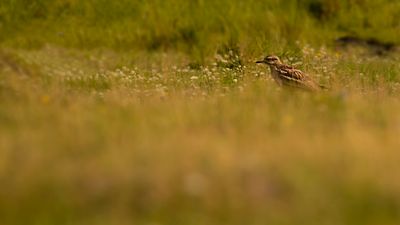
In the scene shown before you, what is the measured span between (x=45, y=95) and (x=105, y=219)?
2.97 m

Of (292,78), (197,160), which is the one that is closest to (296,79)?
(292,78)

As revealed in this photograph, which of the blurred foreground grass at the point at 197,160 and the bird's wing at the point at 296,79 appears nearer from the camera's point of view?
the blurred foreground grass at the point at 197,160

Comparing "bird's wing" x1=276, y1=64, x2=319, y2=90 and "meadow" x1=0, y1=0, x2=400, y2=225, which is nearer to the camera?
"meadow" x1=0, y1=0, x2=400, y2=225

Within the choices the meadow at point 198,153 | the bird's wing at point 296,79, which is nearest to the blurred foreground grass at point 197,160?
the meadow at point 198,153

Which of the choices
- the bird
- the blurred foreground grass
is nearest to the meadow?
the blurred foreground grass

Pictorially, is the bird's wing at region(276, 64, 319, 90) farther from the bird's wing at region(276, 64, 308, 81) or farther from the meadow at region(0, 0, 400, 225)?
the meadow at region(0, 0, 400, 225)

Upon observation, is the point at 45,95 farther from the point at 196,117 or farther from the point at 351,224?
the point at 351,224

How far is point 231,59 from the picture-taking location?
12977mm

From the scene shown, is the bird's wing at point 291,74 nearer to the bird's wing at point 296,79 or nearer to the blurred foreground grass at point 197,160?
the bird's wing at point 296,79

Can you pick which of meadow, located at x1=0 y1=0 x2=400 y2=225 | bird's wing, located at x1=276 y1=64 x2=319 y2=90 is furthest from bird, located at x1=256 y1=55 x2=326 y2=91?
meadow, located at x1=0 y1=0 x2=400 y2=225

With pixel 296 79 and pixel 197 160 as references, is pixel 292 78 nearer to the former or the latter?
pixel 296 79

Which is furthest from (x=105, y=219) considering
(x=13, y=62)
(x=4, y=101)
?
(x=13, y=62)

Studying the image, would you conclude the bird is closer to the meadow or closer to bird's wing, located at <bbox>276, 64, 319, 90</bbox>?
bird's wing, located at <bbox>276, 64, 319, 90</bbox>

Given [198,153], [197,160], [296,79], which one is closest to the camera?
[197,160]
